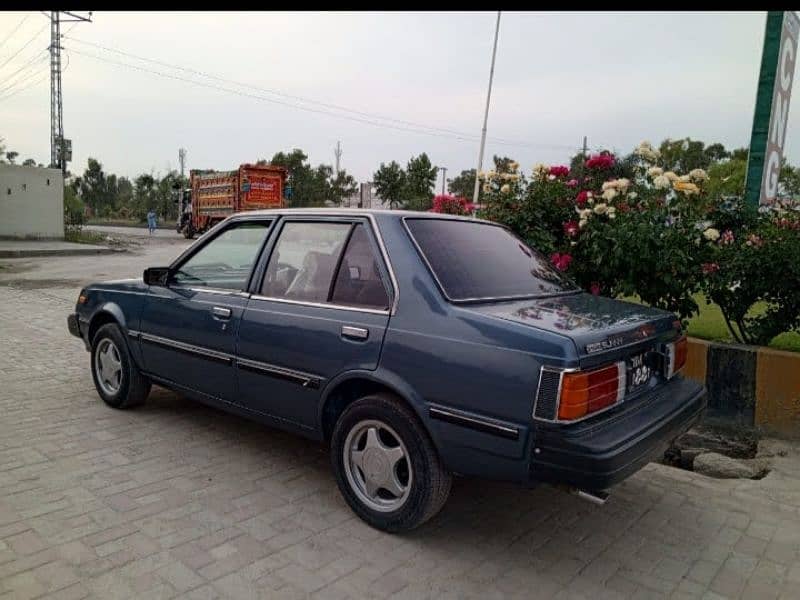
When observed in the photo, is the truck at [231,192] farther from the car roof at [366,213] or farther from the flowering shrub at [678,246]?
the car roof at [366,213]

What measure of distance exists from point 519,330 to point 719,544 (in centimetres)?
162

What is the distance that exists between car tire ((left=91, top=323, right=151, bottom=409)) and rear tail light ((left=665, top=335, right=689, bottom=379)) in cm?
363

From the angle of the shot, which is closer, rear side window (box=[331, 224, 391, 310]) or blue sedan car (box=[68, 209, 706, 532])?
blue sedan car (box=[68, 209, 706, 532])

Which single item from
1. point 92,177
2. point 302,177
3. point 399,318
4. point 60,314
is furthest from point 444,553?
point 92,177

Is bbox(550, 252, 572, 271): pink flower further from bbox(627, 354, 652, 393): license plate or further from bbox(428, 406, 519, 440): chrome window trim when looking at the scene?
bbox(428, 406, 519, 440): chrome window trim

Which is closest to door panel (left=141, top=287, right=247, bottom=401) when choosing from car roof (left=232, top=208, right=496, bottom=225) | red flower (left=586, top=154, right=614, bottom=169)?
car roof (left=232, top=208, right=496, bottom=225)

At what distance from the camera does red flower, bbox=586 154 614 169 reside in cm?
603

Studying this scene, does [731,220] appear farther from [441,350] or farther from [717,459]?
[441,350]

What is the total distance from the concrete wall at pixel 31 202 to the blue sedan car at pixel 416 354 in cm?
2221

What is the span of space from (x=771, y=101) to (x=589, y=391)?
4.88m

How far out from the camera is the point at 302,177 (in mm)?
46562

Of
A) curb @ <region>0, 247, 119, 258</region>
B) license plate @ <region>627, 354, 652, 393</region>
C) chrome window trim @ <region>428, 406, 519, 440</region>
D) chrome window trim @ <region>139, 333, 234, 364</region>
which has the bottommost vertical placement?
curb @ <region>0, 247, 119, 258</region>

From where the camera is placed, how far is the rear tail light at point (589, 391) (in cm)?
246

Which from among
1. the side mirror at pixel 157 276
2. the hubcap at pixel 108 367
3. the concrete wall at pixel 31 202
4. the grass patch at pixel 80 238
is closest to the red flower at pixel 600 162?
the side mirror at pixel 157 276
